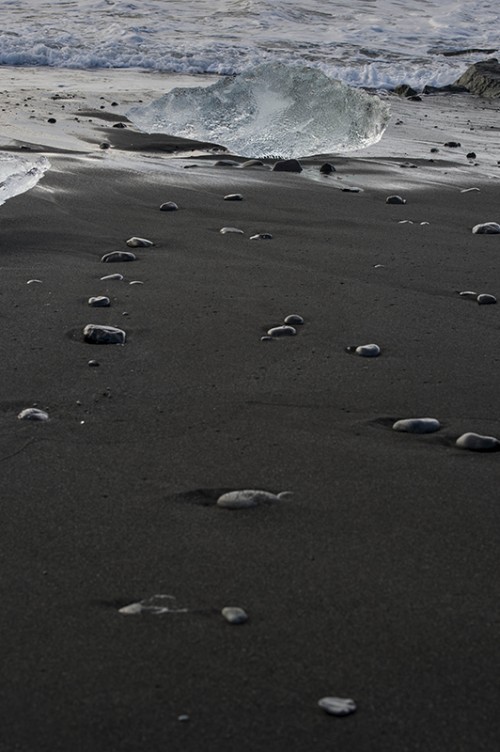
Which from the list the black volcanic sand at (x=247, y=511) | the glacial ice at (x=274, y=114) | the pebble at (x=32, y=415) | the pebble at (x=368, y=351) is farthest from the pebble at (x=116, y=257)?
the glacial ice at (x=274, y=114)

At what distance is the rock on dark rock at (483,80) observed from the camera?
13.7 metres

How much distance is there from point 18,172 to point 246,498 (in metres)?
4.49

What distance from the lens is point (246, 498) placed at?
210 cm

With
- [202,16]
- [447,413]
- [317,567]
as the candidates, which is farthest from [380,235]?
[202,16]

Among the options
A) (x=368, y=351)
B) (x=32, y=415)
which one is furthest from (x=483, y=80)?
(x=32, y=415)

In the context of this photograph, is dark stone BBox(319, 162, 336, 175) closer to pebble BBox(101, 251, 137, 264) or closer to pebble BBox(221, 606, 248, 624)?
pebble BBox(101, 251, 137, 264)

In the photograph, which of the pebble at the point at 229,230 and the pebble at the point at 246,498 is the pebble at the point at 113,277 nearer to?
the pebble at the point at 229,230

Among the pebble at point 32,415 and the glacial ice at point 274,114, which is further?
the glacial ice at point 274,114

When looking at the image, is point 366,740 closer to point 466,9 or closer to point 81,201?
point 81,201

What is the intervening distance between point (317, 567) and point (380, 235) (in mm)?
3339

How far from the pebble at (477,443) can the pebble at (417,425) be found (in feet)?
0.34

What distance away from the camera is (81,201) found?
5375 millimetres

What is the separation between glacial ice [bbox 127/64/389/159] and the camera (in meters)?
8.31

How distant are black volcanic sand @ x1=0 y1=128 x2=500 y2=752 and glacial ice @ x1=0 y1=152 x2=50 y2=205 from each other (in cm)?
138
